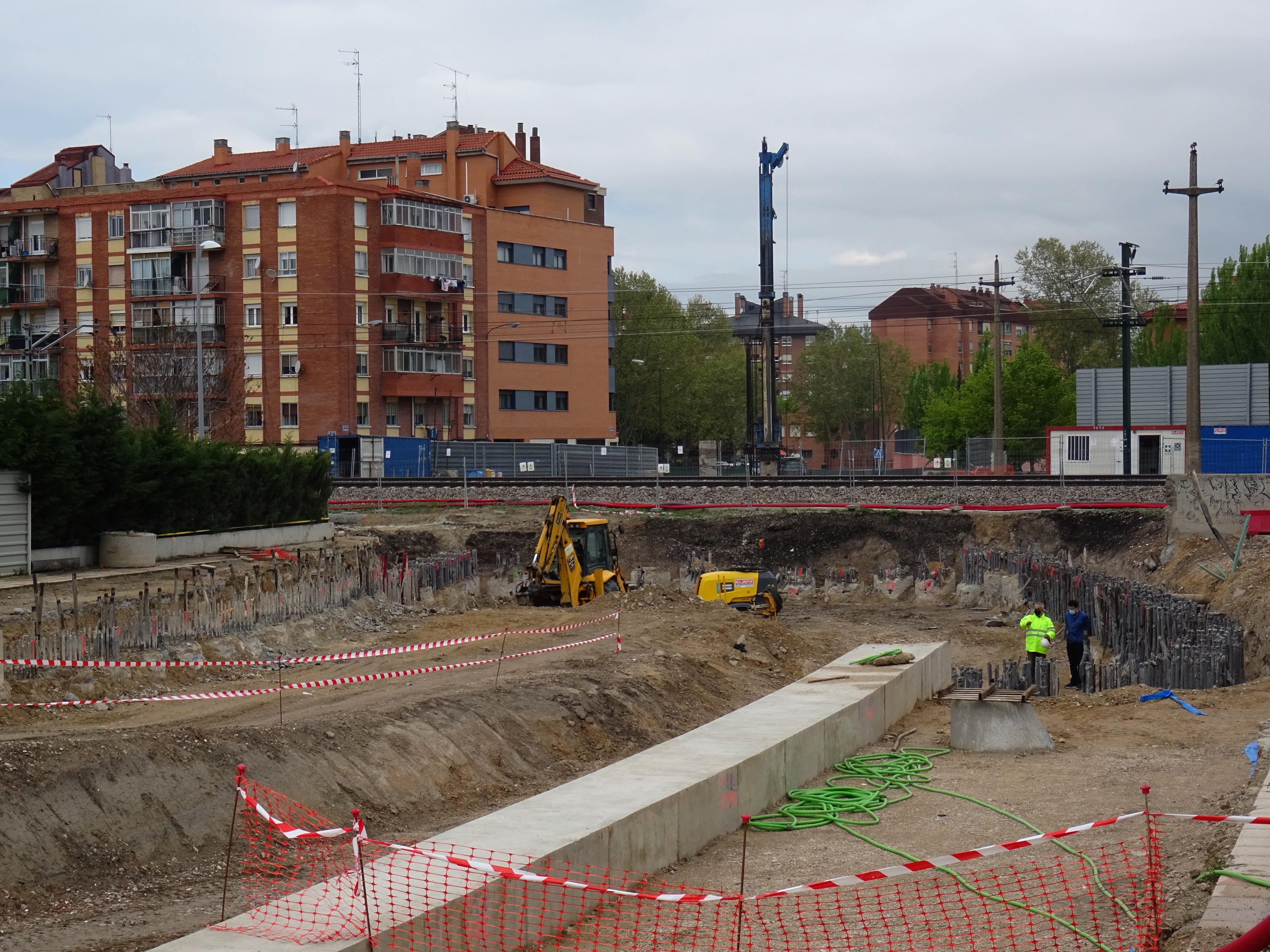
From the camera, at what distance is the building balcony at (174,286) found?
64250 millimetres

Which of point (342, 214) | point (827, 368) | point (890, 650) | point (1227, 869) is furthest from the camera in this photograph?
point (827, 368)

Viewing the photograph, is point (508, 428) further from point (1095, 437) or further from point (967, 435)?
point (1095, 437)

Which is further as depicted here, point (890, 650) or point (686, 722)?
point (890, 650)

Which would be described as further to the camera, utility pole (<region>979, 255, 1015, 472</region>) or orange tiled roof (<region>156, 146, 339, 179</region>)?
orange tiled roof (<region>156, 146, 339, 179</region>)

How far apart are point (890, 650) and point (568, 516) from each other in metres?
20.9

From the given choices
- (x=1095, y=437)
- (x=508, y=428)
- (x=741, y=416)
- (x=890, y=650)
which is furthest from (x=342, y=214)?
(x=890, y=650)

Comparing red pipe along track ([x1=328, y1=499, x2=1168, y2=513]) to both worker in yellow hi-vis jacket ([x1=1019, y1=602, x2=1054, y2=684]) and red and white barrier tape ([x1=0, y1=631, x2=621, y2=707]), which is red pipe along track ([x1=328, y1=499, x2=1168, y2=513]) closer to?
worker in yellow hi-vis jacket ([x1=1019, y1=602, x2=1054, y2=684])

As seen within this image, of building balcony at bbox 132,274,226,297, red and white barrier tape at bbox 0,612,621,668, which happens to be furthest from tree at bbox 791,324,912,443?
red and white barrier tape at bbox 0,612,621,668

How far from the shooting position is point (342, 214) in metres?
62.8

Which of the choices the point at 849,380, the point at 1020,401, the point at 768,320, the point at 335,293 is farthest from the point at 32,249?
the point at 849,380

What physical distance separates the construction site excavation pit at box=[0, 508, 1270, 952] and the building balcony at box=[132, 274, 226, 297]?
3879cm

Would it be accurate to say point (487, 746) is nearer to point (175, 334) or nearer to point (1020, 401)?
point (175, 334)

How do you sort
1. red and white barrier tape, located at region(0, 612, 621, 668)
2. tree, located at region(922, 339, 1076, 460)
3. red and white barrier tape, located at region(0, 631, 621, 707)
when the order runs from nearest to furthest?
red and white barrier tape, located at region(0, 631, 621, 707) < red and white barrier tape, located at region(0, 612, 621, 668) < tree, located at region(922, 339, 1076, 460)

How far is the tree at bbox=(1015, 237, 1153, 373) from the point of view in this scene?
87500 mm
